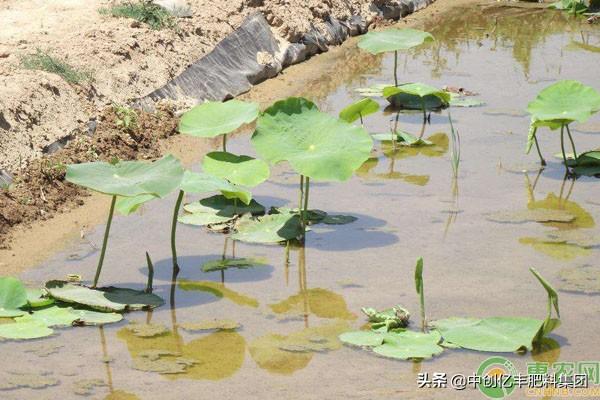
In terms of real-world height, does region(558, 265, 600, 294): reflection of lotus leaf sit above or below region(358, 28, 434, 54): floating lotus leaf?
below

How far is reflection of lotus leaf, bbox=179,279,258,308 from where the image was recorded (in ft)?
16.8

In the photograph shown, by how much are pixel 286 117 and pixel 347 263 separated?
835 mm

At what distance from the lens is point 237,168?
595 centimetres

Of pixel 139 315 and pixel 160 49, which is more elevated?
pixel 160 49

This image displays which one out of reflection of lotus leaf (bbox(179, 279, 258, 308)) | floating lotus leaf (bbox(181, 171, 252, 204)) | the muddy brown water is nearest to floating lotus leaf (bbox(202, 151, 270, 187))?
floating lotus leaf (bbox(181, 171, 252, 204))

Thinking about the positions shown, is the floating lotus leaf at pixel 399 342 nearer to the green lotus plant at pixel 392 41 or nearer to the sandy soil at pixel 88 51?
the sandy soil at pixel 88 51

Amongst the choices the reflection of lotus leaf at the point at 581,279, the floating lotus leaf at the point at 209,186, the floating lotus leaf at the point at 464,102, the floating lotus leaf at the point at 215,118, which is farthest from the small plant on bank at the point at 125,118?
the reflection of lotus leaf at the point at 581,279

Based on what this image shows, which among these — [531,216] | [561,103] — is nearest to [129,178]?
[531,216]

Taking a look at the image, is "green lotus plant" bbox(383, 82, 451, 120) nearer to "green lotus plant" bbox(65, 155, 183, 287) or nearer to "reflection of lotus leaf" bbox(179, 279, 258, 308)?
"reflection of lotus leaf" bbox(179, 279, 258, 308)

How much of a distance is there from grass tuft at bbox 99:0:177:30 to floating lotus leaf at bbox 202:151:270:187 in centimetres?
278

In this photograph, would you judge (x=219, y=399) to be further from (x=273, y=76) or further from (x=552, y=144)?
(x=273, y=76)

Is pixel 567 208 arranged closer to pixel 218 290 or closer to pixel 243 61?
pixel 218 290

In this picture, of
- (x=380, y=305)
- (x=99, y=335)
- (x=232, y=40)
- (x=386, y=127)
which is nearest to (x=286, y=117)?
(x=380, y=305)

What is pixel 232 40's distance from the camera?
29.0 feet
